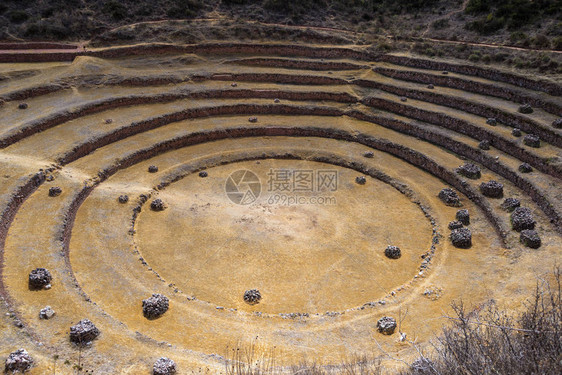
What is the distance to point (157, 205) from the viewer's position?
32.6 meters

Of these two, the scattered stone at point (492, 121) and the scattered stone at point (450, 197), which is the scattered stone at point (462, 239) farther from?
the scattered stone at point (492, 121)

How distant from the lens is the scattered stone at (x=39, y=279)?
22.1 m

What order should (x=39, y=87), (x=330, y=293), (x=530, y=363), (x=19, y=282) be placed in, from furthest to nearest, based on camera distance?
1. (x=39, y=87)
2. (x=330, y=293)
3. (x=19, y=282)
4. (x=530, y=363)

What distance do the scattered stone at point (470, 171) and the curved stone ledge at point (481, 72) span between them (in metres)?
13.9

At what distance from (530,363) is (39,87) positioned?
4627cm

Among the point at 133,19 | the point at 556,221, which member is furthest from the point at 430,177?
the point at 133,19

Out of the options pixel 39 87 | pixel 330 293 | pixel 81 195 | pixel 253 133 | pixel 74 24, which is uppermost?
pixel 74 24

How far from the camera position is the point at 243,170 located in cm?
3931

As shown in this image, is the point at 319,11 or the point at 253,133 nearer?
the point at 253,133

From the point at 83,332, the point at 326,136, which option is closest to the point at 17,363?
the point at 83,332

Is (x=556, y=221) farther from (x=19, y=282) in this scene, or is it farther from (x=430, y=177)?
(x=19, y=282)

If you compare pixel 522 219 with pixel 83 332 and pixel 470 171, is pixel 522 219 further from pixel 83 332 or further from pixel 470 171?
pixel 83 332

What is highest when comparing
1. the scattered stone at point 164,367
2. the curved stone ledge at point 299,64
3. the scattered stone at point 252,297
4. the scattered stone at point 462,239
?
the curved stone ledge at point 299,64
